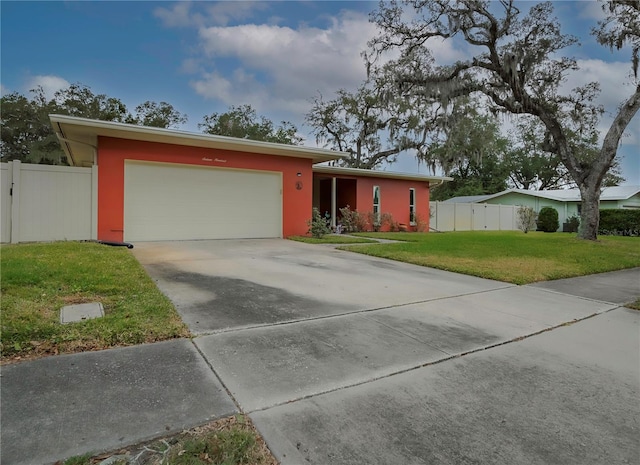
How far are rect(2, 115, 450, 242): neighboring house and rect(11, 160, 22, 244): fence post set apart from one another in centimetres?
3

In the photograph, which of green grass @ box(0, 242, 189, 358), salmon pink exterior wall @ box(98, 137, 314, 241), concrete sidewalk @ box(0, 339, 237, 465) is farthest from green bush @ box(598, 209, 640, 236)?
concrete sidewalk @ box(0, 339, 237, 465)

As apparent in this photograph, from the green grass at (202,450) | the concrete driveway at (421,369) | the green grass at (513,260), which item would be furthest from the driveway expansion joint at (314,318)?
the green grass at (513,260)

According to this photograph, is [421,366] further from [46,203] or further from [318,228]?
[318,228]

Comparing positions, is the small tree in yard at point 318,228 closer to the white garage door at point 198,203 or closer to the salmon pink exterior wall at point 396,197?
the white garage door at point 198,203

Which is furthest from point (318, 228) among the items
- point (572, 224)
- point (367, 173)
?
point (572, 224)

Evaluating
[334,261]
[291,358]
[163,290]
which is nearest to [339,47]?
[334,261]

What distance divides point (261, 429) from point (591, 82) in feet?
56.1

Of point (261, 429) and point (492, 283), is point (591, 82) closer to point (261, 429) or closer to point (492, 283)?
point (492, 283)

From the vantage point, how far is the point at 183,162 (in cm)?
1045

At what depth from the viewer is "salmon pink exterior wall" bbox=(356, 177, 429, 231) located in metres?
16.2

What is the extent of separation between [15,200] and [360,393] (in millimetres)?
9415

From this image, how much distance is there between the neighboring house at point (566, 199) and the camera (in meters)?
24.3

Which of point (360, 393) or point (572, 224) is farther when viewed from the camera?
point (572, 224)

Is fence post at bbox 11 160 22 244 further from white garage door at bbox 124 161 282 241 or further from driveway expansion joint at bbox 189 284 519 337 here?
driveway expansion joint at bbox 189 284 519 337
